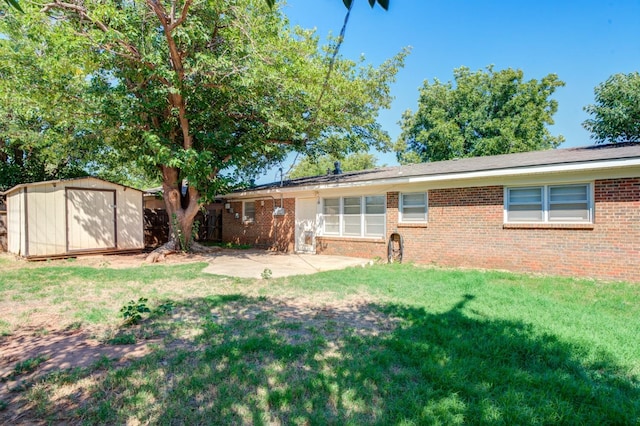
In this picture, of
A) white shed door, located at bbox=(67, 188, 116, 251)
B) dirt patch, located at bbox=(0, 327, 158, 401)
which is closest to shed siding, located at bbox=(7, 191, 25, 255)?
white shed door, located at bbox=(67, 188, 116, 251)

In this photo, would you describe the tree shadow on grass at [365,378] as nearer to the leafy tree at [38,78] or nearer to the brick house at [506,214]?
the brick house at [506,214]

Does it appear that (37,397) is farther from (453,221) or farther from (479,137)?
(479,137)

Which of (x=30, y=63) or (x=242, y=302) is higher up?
(x=30, y=63)

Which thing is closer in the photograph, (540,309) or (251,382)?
(251,382)

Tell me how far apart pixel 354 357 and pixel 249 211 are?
13364 millimetres

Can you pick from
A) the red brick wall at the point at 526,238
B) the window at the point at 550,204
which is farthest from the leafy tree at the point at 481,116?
the window at the point at 550,204

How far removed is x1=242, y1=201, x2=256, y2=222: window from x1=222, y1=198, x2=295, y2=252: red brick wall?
0.23 m

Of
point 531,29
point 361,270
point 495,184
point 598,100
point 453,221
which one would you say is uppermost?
point 531,29

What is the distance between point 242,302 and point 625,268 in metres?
7.89

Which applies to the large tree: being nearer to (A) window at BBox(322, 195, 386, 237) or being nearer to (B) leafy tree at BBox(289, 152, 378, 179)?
(A) window at BBox(322, 195, 386, 237)

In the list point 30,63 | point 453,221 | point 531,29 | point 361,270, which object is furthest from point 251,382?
point 531,29

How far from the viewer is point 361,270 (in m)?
9.05

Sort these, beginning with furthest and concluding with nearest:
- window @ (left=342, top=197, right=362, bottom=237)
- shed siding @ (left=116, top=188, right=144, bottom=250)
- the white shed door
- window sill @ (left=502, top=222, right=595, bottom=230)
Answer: shed siding @ (left=116, top=188, right=144, bottom=250) → window @ (left=342, top=197, right=362, bottom=237) → the white shed door → window sill @ (left=502, top=222, right=595, bottom=230)

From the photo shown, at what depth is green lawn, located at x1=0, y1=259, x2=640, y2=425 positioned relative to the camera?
269 centimetres
